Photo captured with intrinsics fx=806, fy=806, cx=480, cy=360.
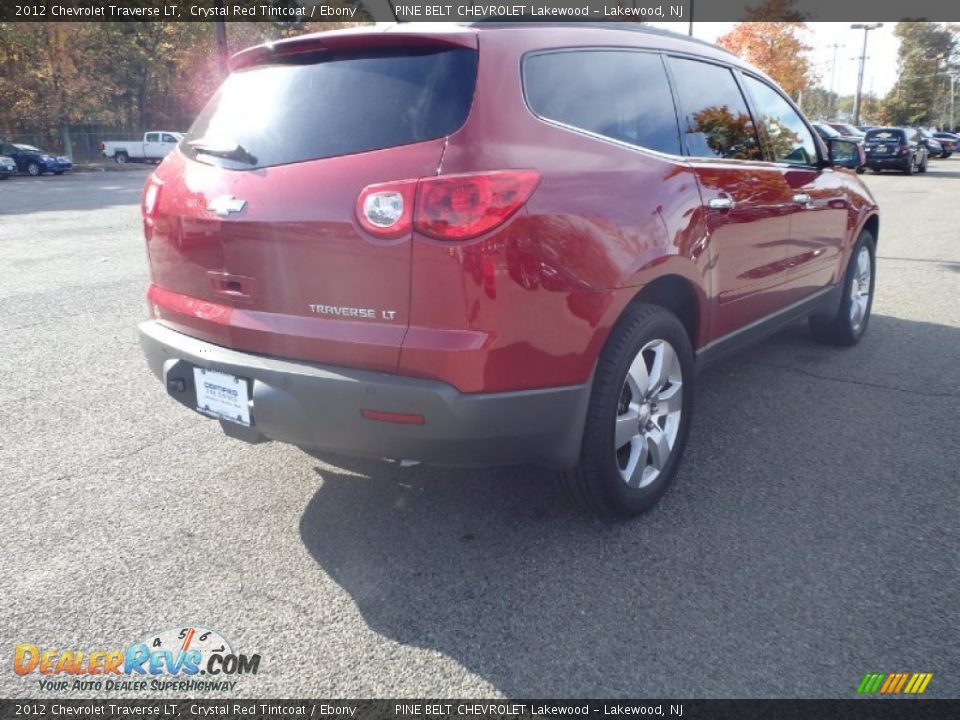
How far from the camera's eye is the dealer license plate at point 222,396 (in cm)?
277

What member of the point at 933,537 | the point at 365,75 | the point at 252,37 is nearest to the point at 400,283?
the point at 365,75

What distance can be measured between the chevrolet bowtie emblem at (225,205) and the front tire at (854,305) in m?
4.19

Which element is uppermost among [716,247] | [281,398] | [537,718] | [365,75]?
[365,75]

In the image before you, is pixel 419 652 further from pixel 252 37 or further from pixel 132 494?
pixel 252 37

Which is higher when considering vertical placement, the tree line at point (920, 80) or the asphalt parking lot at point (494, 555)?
the tree line at point (920, 80)

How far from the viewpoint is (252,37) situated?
1788 inches

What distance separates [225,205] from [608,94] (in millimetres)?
1486

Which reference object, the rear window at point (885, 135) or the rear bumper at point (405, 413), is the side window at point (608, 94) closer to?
the rear bumper at point (405, 413)

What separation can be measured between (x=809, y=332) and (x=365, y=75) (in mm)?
4447

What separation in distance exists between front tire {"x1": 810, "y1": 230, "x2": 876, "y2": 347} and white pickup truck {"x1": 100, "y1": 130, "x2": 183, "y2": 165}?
132 feet

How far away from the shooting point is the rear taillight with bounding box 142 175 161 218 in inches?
125

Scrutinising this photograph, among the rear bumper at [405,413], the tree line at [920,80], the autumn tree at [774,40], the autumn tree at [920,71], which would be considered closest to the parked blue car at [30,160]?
the autumn tree at [774,40]

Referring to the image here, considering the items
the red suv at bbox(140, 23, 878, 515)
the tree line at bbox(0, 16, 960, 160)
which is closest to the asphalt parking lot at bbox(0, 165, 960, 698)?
the red suv at bbox(140, 23, 878, 515)

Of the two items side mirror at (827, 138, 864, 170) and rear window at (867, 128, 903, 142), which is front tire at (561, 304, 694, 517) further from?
rear window at (867, 128, 903, 142)
